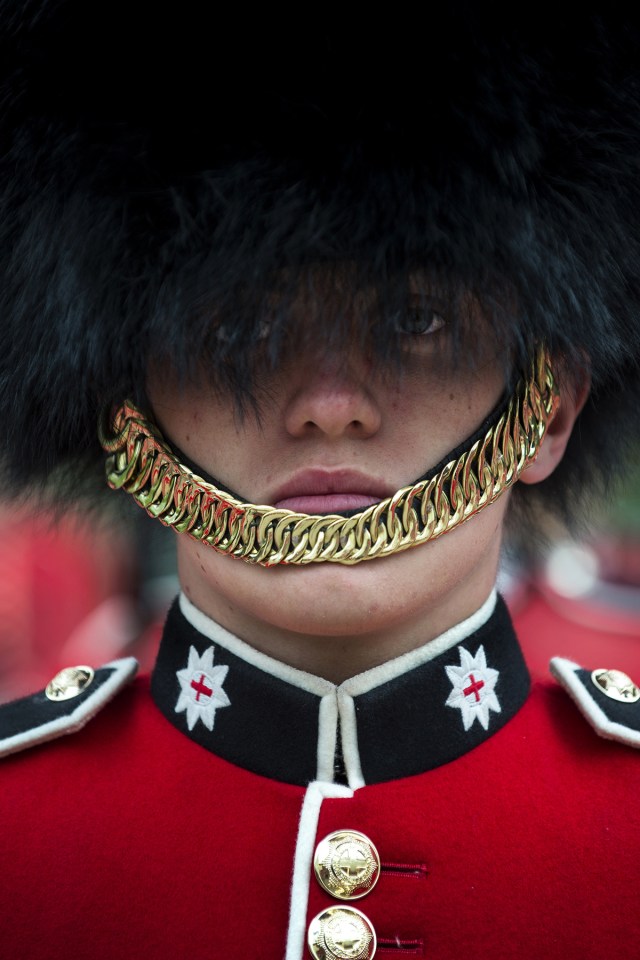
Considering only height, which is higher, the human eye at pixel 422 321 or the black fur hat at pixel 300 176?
the black fur hat at pixel 300 176

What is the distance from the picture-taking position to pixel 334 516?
1527 millimetres

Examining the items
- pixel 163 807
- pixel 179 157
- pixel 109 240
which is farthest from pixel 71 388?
pixel 163 807

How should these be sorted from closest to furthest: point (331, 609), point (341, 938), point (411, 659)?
point (341, 938) < point (331, 609) < point (411, 659)

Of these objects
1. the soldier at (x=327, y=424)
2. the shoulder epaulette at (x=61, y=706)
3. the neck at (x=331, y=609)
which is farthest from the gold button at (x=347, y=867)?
the shoulder epaulette at (x=61, y=706)

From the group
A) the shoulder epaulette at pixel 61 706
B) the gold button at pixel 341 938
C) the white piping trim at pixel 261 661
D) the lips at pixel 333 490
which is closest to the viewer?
the gold button at pixel 341 938

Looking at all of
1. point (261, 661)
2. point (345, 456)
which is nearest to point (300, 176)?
point (345, 456)

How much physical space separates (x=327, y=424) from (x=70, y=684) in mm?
680

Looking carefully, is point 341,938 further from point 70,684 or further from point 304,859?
point 70,684

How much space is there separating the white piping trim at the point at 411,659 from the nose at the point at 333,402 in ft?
1.10

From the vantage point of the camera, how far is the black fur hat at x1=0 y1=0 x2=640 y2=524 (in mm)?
1490

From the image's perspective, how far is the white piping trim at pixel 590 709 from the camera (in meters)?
1.66

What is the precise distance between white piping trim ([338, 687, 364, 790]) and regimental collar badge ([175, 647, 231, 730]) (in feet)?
0.57

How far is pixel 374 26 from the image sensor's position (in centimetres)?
149

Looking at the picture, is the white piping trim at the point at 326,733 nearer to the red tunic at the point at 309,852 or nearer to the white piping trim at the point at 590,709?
the red tunic at the point at 309,852
